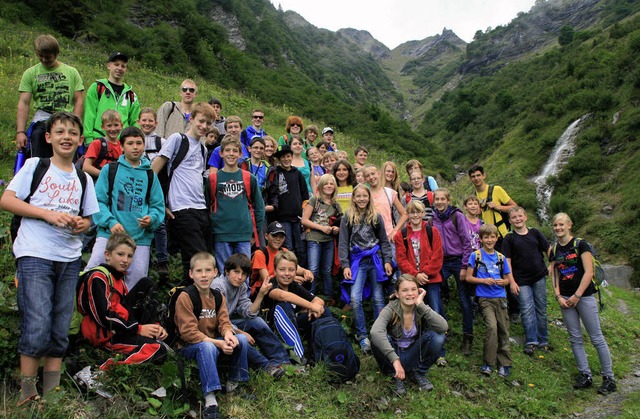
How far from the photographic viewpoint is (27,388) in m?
2.99

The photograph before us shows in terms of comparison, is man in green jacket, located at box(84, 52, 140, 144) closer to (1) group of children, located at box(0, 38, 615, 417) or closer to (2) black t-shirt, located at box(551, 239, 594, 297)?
(1) group of children, located at box(0, 38, 615, 417)

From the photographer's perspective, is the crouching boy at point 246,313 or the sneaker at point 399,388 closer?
the crouching boy at point 246,313

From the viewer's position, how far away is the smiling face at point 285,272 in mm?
4689

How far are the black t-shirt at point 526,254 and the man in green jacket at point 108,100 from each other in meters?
5.66

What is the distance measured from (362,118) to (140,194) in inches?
1127

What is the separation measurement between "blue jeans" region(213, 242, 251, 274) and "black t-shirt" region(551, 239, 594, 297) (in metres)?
4.27

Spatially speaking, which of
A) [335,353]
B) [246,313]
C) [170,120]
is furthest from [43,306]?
[170,120]

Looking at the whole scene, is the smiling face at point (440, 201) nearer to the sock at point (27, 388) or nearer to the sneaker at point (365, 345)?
the sneaker at point (365, 345)

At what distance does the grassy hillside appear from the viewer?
83.9 feet

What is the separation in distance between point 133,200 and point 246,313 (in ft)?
5.47

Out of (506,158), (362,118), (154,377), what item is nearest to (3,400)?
(154,377)

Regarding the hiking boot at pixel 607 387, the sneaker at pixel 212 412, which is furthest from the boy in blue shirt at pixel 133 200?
the hiking boot at pixel 607 387

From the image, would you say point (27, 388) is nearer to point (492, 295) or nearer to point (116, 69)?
point (116, 69)

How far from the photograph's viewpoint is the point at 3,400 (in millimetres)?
3062
